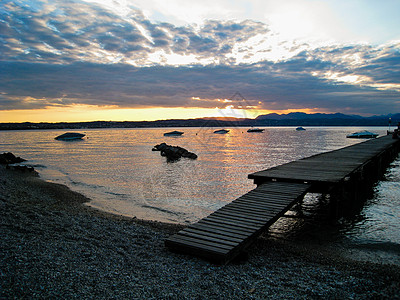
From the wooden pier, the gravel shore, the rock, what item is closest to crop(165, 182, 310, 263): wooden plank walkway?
the wooden pier

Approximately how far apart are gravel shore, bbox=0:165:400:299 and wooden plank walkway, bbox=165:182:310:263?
11.6 inches

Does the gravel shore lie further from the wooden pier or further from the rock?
the rock

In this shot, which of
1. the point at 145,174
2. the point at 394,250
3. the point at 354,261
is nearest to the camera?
the point at 354,261

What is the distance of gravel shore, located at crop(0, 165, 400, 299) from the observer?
5176 millimetres

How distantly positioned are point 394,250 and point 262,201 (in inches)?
174

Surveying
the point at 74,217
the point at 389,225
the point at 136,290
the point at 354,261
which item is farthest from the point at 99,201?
the point at 389,225

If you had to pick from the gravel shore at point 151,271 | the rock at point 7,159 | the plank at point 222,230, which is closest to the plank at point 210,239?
the plank at point 222,230

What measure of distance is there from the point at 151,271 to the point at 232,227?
2.47 m

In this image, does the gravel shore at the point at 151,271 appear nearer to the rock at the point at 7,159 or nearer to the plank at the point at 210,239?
the plank at the point at 210,239

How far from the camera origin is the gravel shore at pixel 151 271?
518 cm

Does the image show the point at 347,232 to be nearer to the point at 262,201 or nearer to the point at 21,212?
the point at 262,201

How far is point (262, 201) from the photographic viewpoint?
9.66 metres

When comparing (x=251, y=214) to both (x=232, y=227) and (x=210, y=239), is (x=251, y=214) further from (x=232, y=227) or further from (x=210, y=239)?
(x=210, y=239)

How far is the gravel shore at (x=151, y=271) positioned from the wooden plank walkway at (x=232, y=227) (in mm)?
295
